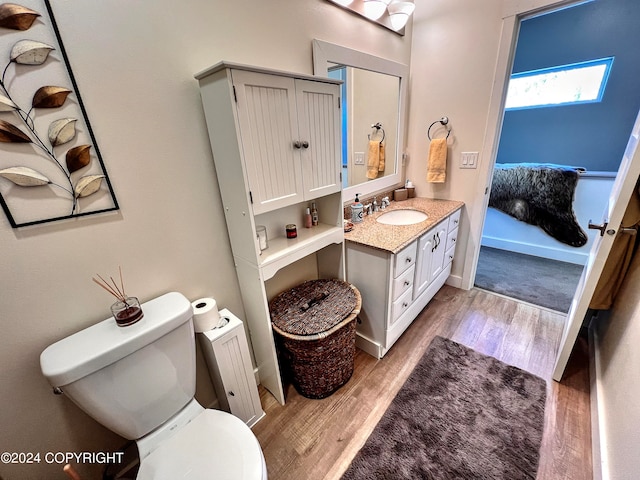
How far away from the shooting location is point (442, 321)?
207 cm

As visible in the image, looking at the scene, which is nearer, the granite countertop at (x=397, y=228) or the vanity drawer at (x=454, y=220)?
the granite countertop at (x=397, y=228)

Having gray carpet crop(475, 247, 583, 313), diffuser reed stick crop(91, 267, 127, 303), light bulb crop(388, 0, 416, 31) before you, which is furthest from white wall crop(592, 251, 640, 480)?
light bulb crop(388, 0, 416, 31)

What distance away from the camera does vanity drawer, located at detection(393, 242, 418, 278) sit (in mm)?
1505

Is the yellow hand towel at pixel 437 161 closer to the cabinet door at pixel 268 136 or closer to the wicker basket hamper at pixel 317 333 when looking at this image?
the wicker basket hamper at pixel 317 333

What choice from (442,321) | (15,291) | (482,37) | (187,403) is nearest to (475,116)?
(482,37)

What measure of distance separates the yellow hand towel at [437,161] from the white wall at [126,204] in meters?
1.51

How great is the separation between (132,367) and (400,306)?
143 centimetres

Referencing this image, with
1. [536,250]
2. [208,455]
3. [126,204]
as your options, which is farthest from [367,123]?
[536,250]

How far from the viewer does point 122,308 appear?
918mm

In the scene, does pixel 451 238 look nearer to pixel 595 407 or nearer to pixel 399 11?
pixel 595 407

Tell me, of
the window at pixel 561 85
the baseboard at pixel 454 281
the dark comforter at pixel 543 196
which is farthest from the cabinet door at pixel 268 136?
the dark comforter at pixel 543 196

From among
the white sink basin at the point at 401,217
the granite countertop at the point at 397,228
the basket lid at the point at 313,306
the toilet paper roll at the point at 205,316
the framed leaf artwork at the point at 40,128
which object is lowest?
the basket lid at the point at 313,306

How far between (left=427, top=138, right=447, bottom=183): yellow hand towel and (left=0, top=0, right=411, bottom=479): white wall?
151 centimetres

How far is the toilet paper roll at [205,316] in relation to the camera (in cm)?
114
